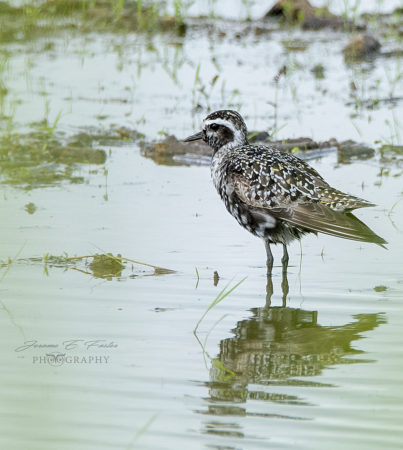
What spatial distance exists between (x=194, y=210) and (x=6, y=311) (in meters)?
3.11

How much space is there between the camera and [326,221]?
719 centimetres

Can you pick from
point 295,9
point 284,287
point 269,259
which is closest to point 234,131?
point 269,259

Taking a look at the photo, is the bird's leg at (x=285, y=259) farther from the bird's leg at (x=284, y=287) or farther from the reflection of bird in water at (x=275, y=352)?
the reflection of bird in water at (x=275, y=352)

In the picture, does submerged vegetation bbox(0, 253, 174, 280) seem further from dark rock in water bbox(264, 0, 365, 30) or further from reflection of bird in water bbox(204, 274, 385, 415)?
dark rock in water bbox(264, 0, 365, 30)

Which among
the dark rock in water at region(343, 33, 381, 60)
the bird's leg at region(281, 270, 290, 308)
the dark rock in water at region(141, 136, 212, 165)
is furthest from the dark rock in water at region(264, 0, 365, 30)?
the bird's leg at region(281, 270, 290, 308)

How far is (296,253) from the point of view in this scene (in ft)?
26.4

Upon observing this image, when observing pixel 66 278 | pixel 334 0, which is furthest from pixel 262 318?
pixel 334 0

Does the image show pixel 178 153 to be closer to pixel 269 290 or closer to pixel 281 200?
pixel 281 200

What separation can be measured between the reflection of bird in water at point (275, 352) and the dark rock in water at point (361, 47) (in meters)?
9.35

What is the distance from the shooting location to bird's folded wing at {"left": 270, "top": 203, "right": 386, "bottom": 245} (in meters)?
7.08

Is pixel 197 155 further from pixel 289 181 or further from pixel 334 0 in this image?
pixel 334 0

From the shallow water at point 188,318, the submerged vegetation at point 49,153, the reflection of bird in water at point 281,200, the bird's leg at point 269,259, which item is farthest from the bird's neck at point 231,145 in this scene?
the submerged vegetation at point 49,153

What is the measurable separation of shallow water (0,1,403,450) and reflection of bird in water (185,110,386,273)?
0.35m

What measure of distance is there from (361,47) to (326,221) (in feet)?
28.7
